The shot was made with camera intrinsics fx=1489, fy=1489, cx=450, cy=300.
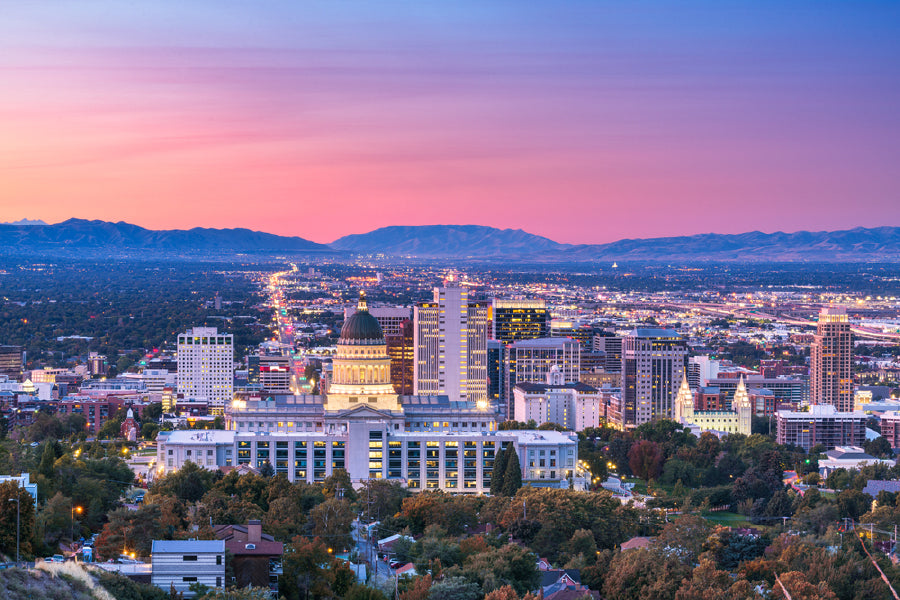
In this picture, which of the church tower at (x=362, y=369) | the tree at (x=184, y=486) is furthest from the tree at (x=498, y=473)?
the tree at (x=184, y=486)

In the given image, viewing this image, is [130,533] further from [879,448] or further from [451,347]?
[451,347]

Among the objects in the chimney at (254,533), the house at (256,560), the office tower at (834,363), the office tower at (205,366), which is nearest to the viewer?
the house at (256,560)

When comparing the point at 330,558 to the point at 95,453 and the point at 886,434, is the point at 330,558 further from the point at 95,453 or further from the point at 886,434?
the point at 886,434

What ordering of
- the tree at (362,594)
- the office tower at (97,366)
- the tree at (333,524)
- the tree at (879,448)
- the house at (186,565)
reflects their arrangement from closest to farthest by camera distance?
the house at (186,565) < the tree at (362,594) < the tree at (333,524) < the tree at (879,448) < the office tower at (97,366)

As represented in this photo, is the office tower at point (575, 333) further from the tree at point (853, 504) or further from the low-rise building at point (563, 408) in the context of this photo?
the tree at point (853, 504)

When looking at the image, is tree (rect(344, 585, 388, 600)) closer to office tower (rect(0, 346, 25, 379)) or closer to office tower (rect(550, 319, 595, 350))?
office tower (rect(550, 319, 595, 350))

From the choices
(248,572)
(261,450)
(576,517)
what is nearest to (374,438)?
(261,450)

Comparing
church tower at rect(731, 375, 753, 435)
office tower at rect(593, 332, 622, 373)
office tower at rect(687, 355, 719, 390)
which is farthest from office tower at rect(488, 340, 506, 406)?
church tower at rect(731, 375, 753, 435)

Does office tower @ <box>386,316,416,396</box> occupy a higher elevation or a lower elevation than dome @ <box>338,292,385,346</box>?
lower
